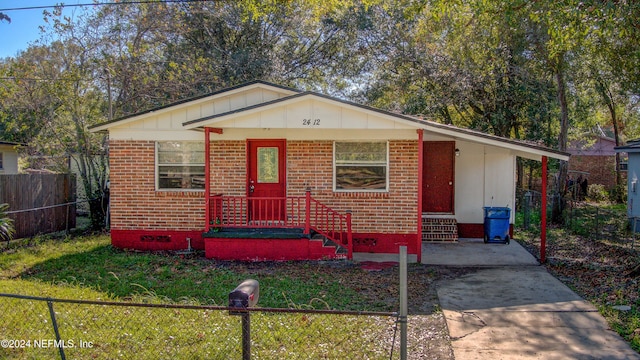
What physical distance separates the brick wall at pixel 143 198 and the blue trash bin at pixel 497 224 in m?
7.31

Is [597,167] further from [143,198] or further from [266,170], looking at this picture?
[143,198]

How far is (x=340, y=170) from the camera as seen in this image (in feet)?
37.7

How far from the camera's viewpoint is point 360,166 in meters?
11.4

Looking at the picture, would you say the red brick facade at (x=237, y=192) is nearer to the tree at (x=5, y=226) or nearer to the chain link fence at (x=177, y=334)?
the tree at (x=5, y=226)

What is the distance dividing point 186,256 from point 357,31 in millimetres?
15525

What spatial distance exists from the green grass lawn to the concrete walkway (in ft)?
3.71

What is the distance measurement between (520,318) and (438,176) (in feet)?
21.9

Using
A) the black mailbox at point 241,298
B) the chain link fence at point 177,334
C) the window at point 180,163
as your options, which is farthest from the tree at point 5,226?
the black mailbox at point 241,298

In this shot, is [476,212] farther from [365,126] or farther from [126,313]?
[126,313]

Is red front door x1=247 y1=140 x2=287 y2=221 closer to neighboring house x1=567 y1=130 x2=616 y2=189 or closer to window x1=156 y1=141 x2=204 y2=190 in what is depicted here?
window x1=156 y1=141 x2=204 y2=190

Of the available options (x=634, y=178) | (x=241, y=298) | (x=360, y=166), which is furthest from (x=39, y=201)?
(x=634, y=178)

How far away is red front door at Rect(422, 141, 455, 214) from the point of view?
42.8 feet

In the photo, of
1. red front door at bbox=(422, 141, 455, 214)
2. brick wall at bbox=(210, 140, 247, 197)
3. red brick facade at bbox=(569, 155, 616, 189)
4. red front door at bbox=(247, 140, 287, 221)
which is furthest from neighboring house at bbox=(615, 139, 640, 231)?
red brick facade at bbox=(569, 155, 616, 189)

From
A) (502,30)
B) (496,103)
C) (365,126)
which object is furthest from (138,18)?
(496,103)
